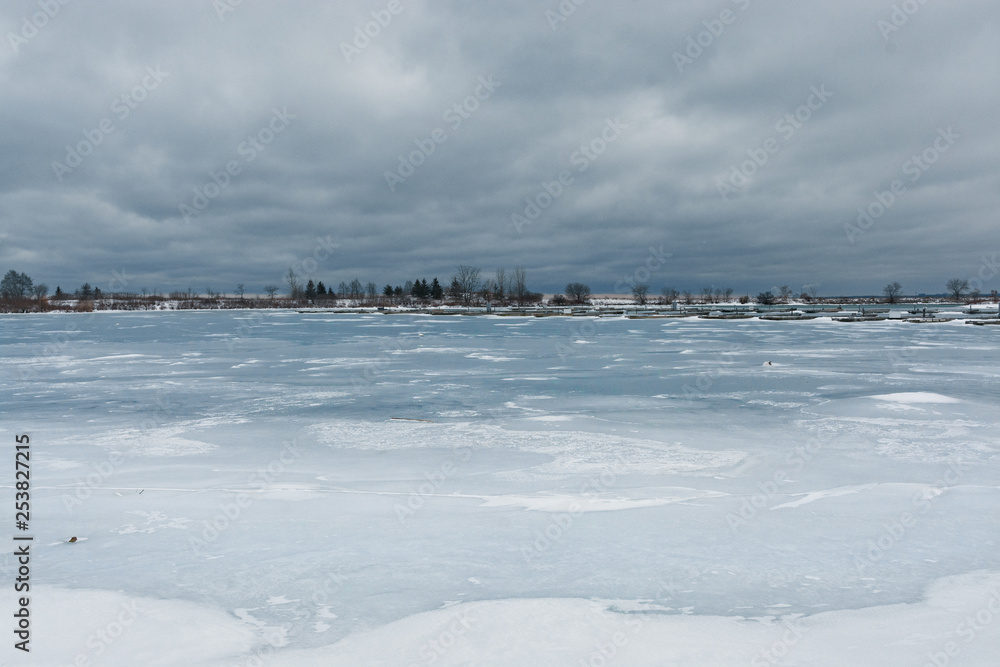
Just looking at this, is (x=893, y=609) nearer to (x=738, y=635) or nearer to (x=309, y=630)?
(x=738, y=635)

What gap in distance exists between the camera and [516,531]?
13.9 ft

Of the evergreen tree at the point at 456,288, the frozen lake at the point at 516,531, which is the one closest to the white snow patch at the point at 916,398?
the frozen lake at the point at 516,531

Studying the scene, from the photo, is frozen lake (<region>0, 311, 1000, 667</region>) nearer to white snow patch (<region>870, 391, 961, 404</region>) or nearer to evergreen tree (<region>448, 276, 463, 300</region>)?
white snow patch (<region>870, 391, 961, 404</region>)

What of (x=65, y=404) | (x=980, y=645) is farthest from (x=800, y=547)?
(x=65, y=404)

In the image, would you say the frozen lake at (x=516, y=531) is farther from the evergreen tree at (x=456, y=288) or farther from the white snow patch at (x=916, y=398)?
the evergreen tree at (x=456, y=288)

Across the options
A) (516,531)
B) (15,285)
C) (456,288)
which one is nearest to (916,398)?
(516,531)

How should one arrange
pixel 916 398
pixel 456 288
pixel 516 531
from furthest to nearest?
pixel 456 288 < pixel 916 398 < pixel 516 531

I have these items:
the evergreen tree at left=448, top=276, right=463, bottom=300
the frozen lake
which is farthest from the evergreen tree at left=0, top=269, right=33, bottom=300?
the frozen lake

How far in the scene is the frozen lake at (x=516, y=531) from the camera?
2.88 m

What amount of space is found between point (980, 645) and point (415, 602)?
2629mm

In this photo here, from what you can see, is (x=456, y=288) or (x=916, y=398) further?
(x=456, y=288)

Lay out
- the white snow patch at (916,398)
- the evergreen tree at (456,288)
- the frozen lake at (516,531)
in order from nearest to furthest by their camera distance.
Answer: the frozen lake at (516,531) → the white snow patch at (916,398) → the evergreen tree at (456,288)

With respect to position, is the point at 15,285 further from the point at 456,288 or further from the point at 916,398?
the point at 916,398

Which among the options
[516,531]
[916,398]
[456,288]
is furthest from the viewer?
[456,288]
